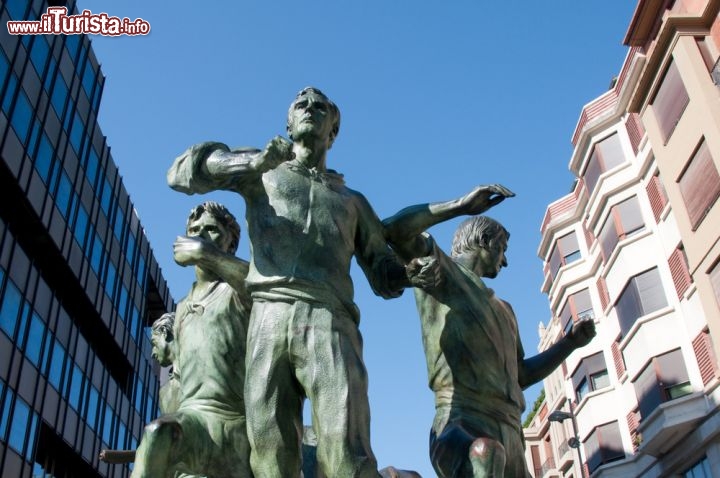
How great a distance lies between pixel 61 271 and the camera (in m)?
27.5

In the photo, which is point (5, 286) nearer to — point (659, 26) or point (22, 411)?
point (22, 411)

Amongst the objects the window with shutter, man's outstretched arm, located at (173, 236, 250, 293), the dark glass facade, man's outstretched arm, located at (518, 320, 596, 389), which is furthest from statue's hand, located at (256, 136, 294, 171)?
the dark glass facade

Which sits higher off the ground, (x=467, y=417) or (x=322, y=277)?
(x=322, y=277)

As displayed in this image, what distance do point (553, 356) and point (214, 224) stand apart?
82.3 inches

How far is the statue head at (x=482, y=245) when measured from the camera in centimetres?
439

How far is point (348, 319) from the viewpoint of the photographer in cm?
308

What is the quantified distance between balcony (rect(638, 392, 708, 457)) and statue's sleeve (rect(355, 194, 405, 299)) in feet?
73.8

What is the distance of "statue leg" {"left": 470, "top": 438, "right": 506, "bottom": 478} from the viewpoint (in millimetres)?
3139

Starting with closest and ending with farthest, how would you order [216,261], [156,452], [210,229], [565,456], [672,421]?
[156,452]
[216,261]
[210,229]
[672,421]
[565,456]

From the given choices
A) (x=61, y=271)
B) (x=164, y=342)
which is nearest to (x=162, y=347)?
(x=164, y=342)

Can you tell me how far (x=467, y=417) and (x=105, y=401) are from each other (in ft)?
103

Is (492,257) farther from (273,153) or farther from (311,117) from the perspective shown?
(273,153)

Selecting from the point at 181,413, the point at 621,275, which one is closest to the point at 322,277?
the point at 181,413

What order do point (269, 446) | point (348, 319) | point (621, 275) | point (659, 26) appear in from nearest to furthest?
point (269, 446) < point (348, 319) < point (659, 26) < point (621, 275)
